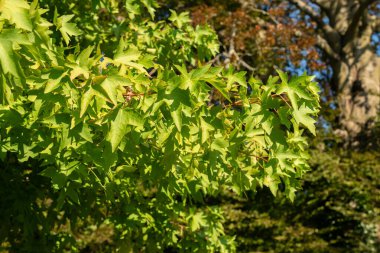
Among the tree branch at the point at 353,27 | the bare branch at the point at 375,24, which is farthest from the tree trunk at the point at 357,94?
→ the bare branch at the point at 375,24

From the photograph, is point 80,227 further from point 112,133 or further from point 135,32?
point 112,133

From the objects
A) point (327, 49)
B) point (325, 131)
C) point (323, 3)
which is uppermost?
point (323, 3)

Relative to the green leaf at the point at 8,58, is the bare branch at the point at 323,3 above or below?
below

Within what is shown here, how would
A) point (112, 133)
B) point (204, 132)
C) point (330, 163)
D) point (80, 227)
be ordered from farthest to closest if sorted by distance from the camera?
point (80, 227)
point (330, 163)
point (204, 132)
point (112, 133)

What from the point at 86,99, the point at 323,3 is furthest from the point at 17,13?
the point at 323,3

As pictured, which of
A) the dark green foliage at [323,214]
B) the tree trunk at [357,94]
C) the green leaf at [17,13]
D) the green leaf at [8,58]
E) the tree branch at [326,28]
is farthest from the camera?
the tree branch at [326,28]

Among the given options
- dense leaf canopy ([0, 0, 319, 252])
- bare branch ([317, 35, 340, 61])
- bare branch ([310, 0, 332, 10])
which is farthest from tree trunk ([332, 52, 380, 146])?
dense leaf canopy ([0, 0, 319, 252])

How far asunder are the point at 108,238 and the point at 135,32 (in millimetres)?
6376

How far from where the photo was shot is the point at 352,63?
45.4 feet

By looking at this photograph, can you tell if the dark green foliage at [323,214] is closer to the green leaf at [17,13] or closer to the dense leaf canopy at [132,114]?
the dense leaf canopy at [132,114]

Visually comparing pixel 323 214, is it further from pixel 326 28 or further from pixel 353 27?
pixel 326 28

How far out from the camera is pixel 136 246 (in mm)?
5207

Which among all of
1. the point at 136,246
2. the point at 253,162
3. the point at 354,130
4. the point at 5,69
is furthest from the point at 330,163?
the point at 5,69

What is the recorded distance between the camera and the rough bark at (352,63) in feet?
41.4
